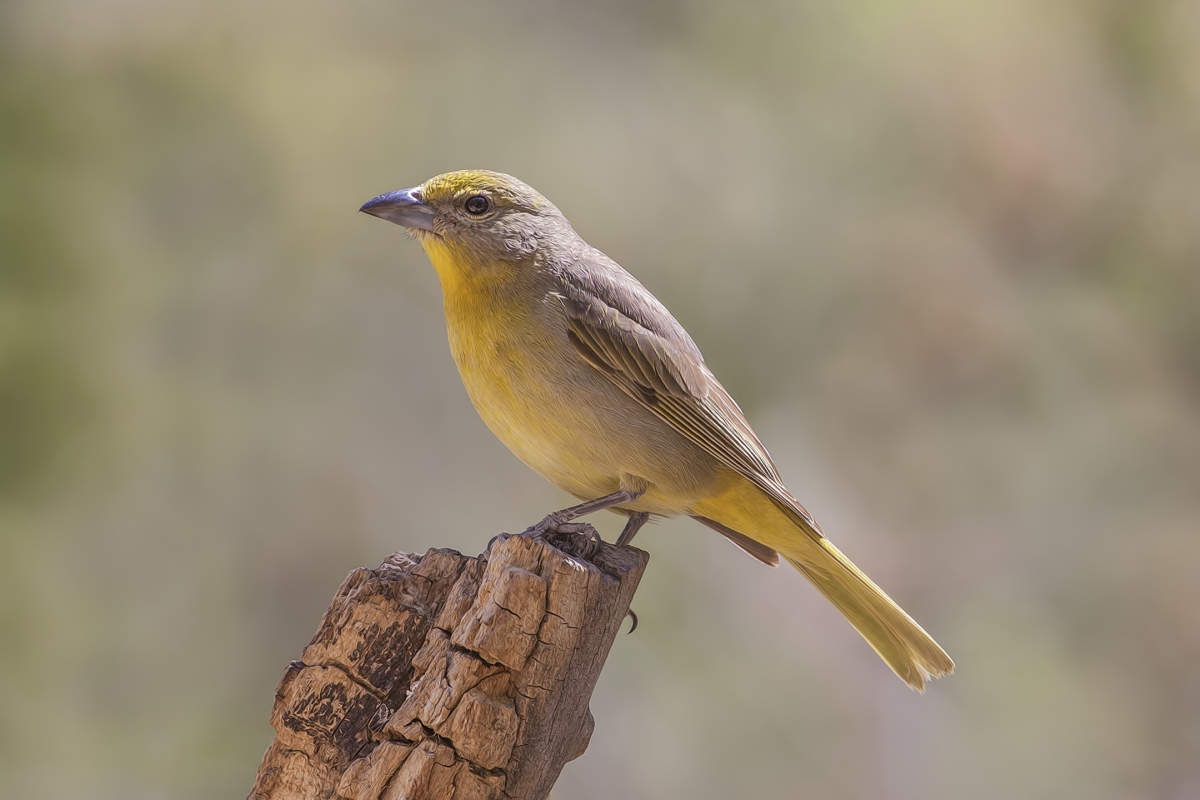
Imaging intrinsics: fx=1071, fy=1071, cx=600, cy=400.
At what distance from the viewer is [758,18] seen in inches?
251

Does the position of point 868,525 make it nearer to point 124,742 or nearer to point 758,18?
point 758,18

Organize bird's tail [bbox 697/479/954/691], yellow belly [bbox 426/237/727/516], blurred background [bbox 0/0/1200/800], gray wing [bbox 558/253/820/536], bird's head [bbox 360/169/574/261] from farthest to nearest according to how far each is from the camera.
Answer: blurred background [bbox 0/0/1200/800] < bird's tail [bbox 697/479/954/691] < bird's head [bbox 360/169/574/261] < gray wing [bbox 558/253/820/536] < yellow belly [bbox 426/237/727/516]

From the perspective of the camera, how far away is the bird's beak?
3584mm

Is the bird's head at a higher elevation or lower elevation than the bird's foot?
higher

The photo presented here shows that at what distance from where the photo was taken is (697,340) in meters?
5.98

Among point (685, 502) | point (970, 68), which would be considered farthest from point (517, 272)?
point (970, 68)

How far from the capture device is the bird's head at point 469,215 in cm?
360

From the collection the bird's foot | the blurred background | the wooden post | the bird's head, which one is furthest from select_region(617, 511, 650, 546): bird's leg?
the blurred background

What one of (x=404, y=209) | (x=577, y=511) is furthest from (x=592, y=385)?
(x=404, y=209)

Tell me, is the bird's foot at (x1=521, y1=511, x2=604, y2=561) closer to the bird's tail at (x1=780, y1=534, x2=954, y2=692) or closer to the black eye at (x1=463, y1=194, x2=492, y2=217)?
the bird's tail at (x1=780, y1=534, x2=954, y2=692)

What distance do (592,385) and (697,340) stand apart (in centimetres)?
265

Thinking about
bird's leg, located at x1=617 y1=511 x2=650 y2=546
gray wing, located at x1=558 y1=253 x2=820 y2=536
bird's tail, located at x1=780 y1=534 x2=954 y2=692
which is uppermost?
gray wing, located at x1=558 y1=253 x2=820 y2=536

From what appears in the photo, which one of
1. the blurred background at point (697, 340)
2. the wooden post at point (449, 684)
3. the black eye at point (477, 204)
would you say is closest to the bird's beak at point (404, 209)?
the black eye at point (477, 204)

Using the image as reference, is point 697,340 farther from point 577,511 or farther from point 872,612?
point 577,511
